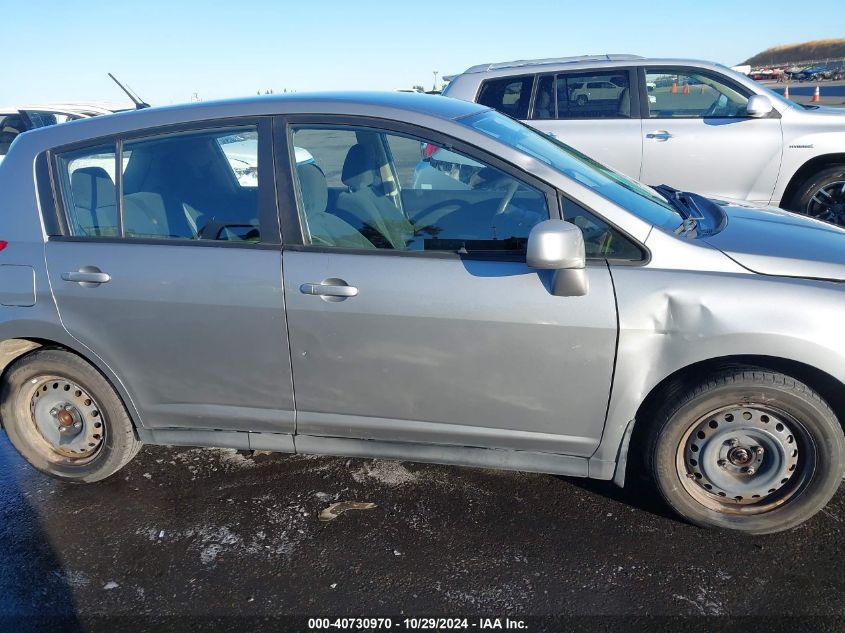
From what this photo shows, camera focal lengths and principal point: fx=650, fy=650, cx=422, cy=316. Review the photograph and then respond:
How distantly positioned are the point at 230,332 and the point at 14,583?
1.30 m

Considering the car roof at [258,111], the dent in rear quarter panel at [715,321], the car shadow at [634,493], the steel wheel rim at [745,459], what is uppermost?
the car roof at [258,111]

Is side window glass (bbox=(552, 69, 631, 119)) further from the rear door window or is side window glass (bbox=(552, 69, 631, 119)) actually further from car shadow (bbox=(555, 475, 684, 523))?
car shadow (bbox=(555, 475, 684, 523))

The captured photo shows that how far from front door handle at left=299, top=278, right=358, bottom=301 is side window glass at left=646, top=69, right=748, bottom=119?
504cm

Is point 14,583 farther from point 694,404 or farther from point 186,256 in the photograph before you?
point 694,404

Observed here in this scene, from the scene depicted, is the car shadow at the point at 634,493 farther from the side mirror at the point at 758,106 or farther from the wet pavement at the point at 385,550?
the side mirror at the point at 758,106

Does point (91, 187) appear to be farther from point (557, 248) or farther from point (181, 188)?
point (557, 248)

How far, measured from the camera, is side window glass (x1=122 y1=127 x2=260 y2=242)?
2.88m

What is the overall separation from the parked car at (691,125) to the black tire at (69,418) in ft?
16.6

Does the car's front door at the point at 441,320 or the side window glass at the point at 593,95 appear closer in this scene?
the car's front door at the point at 441,320

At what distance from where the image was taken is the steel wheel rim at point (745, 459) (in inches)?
102

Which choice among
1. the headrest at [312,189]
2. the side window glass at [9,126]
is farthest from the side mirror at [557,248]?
the side window glass at [9,126]

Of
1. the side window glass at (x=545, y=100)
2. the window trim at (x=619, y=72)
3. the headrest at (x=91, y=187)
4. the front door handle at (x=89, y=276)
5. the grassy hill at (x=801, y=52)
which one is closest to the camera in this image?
the front door handle at (x=89, y=276)

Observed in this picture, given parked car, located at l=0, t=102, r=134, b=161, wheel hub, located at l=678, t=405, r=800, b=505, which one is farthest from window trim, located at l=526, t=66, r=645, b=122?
parked car, located at l=0, t=102, r=134, b=161

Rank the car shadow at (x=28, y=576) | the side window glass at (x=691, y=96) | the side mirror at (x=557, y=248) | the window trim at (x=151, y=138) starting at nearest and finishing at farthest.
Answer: the side mirror at (x=557, y=248) → the car shadow at (x=28, y=576) → the window trim at (x=151, y=138) → the side window glass at (x=691, y=96)
